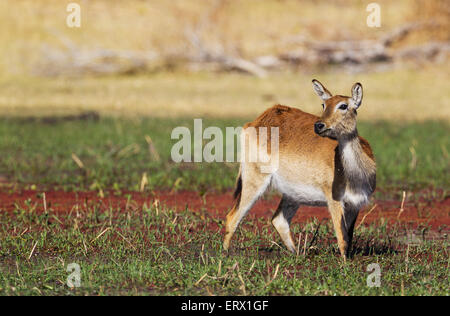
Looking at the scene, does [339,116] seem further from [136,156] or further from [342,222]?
[136,156]

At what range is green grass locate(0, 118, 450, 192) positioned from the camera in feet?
36.2

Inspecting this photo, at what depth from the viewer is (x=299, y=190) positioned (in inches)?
282

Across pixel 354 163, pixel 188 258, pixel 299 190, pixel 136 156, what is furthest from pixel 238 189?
pixel 136 156

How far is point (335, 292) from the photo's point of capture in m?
5.95

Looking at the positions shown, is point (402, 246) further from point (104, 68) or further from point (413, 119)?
point (104, 68)

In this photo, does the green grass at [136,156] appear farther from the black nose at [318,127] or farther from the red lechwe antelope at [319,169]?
the black nose at [318,127]

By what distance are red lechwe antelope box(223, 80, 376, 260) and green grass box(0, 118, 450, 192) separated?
10.5 ft

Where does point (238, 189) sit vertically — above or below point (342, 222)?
above


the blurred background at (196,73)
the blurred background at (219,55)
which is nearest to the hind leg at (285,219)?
the blurred background at (196,73)

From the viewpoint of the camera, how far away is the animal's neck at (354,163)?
684 cm

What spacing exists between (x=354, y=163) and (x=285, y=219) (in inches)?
39.0

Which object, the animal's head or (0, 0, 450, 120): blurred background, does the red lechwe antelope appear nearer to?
the animal's head

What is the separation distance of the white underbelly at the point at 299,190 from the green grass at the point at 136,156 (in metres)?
3.38

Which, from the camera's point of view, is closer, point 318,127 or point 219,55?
point 318,127
